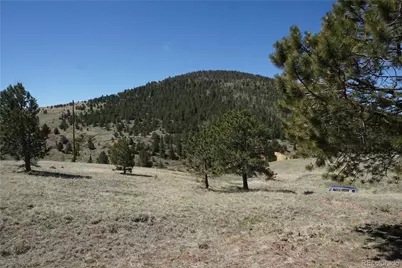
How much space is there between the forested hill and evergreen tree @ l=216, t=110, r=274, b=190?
57.8 meters

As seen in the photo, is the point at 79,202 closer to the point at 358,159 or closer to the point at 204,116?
the point at 358,159

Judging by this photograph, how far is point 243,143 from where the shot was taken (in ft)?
92.6

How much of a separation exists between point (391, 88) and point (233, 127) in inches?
804

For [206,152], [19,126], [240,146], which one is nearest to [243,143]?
[240,146]

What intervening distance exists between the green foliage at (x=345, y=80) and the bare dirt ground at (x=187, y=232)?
10.8 feet

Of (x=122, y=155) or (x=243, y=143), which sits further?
(x=122, y=155)

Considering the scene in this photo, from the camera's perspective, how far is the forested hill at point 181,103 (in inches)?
4350

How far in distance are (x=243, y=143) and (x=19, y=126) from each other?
1872 cm

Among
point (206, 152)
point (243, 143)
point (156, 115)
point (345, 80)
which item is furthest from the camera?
point (156, 115)

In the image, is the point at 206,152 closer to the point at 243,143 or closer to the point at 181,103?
the point at 243,143

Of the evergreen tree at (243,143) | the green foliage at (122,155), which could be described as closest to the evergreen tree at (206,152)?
the evergreen tree at (243,143)

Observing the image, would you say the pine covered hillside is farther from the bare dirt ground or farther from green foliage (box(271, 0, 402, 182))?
green foliage (box(271, 0, 402, 182))

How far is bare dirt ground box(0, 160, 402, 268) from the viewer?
10227 millimetres

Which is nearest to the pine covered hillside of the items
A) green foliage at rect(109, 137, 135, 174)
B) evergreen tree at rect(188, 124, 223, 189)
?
green foliage at rect(109, 137, 135, 174)
